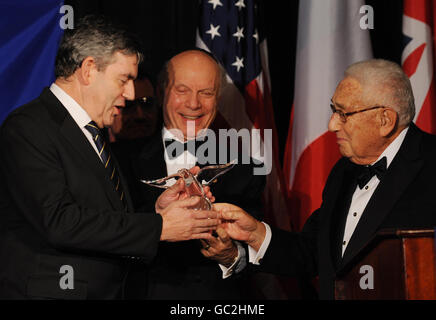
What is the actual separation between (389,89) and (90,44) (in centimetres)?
135

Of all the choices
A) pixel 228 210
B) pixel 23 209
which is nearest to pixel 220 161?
pixel 228 210

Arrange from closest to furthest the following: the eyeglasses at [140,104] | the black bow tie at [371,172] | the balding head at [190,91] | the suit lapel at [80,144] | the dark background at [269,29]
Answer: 1. the suit lapel at [80,144]
2. the black bow tie at [371,172]
3. the balding head at [190,91]
4. the eyeglasses at [140,104]
5. the dark background at [269,29]

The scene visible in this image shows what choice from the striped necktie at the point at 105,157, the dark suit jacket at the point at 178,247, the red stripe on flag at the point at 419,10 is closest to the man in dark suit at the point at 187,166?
the dark suit jacket at the point at 178,247

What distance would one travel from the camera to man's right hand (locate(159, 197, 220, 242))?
2.29m

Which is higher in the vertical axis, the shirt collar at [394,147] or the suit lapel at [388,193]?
the shirt collar at [394,147]

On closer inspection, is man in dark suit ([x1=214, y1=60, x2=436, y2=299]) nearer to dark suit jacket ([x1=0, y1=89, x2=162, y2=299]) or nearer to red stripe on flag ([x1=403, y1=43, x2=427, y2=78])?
dark suit jacket ([x1=0, y1=89, x2=162, y2=299])

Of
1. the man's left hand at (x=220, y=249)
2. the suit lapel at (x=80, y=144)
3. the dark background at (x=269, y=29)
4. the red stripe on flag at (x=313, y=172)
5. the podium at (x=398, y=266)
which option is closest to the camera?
the podium at (x=398, y=266)

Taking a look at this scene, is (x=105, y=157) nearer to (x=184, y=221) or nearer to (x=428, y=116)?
(x=184, y=221)

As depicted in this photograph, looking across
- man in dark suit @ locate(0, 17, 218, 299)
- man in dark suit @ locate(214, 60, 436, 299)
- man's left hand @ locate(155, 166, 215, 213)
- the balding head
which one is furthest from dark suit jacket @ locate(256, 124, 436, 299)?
the balding head

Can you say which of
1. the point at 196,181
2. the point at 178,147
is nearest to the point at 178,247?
the point at 196,181

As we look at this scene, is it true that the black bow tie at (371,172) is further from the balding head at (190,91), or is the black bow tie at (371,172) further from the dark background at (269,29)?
the dark background at (269,29)

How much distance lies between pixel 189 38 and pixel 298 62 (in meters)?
0.84

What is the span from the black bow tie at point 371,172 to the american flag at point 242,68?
128cm

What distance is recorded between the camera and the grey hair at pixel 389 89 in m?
2.54
